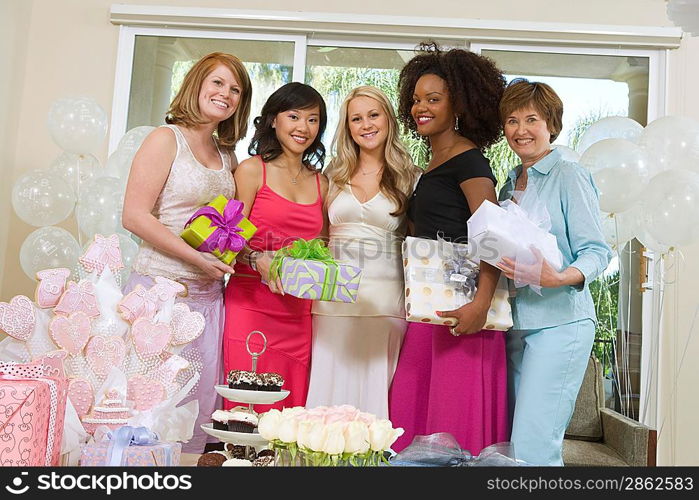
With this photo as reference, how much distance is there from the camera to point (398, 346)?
2504 millimetres

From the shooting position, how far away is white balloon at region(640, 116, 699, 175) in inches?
120

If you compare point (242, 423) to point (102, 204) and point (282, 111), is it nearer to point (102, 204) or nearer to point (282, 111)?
point (282, 111)

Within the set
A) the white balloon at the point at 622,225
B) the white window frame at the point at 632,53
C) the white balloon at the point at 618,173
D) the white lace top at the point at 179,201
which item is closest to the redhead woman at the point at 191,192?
the white lace top at the point at 179,201

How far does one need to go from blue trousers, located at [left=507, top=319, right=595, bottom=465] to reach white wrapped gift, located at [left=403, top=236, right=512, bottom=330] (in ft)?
0.46

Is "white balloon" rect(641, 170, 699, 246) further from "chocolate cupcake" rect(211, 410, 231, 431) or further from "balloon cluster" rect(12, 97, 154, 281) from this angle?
"balloon cluster" rect(12, 97, 154, 281)

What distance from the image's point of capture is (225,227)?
224 centimetres

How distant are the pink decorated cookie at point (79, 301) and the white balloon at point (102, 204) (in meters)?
1.75

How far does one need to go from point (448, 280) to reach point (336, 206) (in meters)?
0.54

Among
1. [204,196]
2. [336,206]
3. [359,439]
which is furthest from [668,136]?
[359,439]

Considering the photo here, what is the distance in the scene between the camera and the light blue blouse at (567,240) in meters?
2.12

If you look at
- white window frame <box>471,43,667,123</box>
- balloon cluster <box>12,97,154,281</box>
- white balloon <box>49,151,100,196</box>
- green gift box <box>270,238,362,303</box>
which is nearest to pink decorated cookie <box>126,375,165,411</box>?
green gift box <box>270,238,362,303</box>

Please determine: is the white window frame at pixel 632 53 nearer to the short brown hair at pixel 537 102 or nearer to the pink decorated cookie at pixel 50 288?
the short brown hair at pixel 537 102

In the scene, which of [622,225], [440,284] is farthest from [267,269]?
[622,225]
